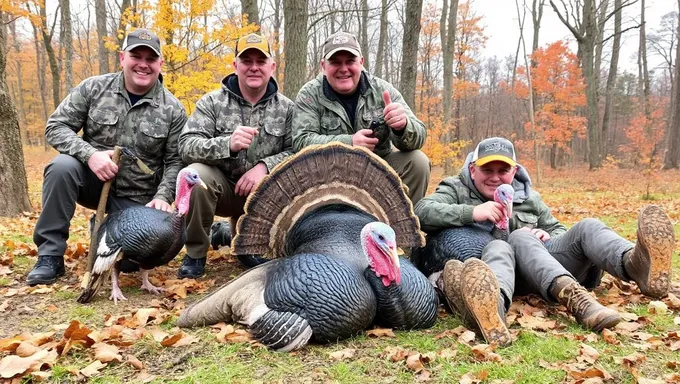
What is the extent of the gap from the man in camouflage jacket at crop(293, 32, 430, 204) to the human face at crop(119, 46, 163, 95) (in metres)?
1.33

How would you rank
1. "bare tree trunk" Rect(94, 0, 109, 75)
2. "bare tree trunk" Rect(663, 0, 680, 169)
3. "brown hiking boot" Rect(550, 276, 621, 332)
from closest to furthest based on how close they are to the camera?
"brown hiking boot" Rect(550, 276, 621, 332) → "bare tree trunk" Rect(94, 0, 109, 75) → "bare tree trunk" Rect(663, 0, 680, 169)

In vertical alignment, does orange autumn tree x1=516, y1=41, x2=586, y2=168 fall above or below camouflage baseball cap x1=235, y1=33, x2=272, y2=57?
above

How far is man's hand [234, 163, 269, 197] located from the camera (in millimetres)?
4508

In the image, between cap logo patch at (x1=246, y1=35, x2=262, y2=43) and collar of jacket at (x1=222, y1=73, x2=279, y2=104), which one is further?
collar of jacket at (x1=222, y1=73, x2=279, y2=104)

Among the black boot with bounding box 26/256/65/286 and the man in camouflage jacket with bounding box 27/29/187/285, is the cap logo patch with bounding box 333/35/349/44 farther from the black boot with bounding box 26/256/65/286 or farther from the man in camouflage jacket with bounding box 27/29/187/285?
the black boot with bounding box 26/256/65/286

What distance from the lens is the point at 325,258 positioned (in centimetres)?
293

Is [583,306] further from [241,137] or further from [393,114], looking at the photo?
[241,137]

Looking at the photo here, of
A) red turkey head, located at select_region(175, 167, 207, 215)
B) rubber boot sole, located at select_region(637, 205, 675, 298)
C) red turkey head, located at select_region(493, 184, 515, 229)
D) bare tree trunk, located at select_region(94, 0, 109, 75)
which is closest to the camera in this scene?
rubber boot sole, located at select_region(637, 205, 675, 298)

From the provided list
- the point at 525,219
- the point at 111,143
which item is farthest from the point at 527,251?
the point at 111,143

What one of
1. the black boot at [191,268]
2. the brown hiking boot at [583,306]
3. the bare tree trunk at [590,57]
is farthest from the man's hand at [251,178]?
the bare tree trunk at [590,57]

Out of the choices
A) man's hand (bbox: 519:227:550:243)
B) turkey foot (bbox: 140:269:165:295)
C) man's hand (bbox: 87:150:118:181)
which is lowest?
turkey foot (bbox: 140:269:165:295)

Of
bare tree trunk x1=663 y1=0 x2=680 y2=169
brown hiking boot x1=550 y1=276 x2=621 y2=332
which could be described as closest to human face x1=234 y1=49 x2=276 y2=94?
brown hiking boot x1=550 y1=276 x2=621 y2=332

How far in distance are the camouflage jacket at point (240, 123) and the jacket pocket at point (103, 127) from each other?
614 mm

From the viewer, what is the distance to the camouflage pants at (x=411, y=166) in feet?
15.4
